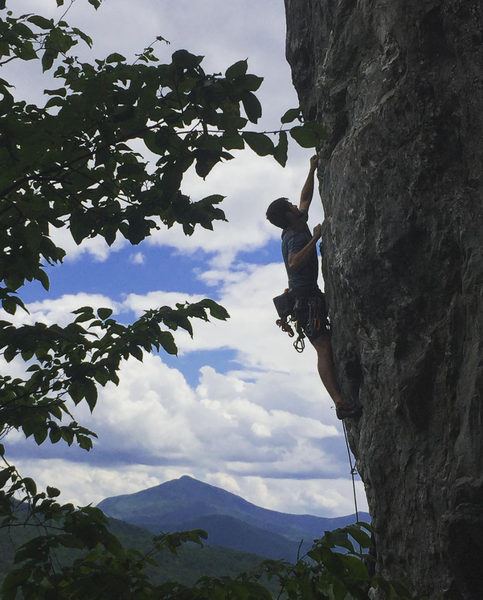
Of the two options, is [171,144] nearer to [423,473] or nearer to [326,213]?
[423,473]

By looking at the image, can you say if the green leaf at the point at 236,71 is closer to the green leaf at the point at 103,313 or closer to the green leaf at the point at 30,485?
the green leaf at the point at 103,313

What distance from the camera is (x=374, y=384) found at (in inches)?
280

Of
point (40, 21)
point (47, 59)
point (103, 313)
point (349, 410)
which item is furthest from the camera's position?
point (349, 410)

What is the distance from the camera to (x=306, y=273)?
9.06 meters

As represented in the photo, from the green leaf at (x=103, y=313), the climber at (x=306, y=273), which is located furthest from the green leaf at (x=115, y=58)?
the climber at (x=306, y=273)

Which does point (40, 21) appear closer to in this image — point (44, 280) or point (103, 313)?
point (44, 280)

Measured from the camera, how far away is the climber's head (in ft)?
30.2

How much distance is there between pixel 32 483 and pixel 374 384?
15.1 ft

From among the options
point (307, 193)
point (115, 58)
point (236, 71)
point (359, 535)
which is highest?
point (307, 193)

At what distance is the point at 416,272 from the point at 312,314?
8.21 feet

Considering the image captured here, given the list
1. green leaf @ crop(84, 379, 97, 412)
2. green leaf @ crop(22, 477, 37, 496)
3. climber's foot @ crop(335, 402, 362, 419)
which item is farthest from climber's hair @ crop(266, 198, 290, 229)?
green leaf @ crop(22, 477, 37, 496)

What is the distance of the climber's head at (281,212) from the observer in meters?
9.20

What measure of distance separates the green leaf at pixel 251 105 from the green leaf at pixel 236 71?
0.11m

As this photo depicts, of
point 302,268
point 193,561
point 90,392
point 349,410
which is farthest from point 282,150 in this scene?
point 193,561
